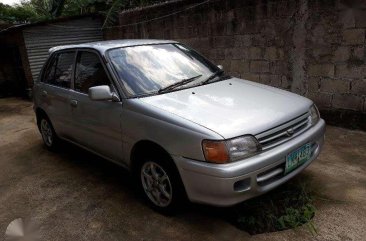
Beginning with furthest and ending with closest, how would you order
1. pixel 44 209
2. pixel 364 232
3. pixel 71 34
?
pixel 71 34, pixel 44 209, pixel 364 232

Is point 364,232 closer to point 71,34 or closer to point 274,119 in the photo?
point 274,119

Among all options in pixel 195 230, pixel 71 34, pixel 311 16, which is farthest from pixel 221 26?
pixel 71 34

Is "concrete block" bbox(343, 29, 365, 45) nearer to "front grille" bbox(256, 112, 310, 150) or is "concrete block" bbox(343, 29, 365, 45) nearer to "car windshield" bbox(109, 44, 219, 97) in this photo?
"car windshield" bbox(109, 44, 219, 97)

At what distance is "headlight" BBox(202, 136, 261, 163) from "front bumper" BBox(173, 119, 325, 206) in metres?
0.05

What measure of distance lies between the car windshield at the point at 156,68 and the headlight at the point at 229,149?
1.05 meters

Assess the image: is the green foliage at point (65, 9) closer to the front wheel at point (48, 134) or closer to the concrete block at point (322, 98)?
the front wheel at point (48, 134)

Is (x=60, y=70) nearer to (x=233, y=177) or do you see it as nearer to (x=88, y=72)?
(x=88, y=72)

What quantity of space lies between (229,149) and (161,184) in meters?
0.88

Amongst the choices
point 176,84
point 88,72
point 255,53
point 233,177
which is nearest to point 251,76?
point 255,53

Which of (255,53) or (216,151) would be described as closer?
(216,151)

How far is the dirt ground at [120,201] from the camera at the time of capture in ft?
9.84

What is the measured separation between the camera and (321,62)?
5.51 m

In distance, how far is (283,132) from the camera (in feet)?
9.84

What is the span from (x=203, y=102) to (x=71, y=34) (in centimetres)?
908
